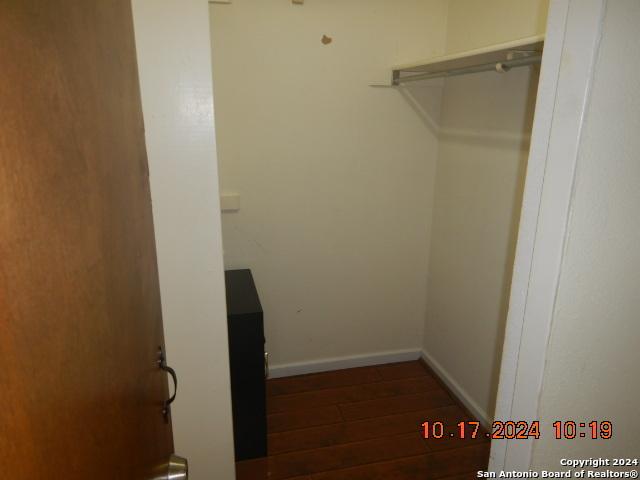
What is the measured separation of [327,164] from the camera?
2.28 m

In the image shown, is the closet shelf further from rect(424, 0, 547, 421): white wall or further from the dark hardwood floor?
the dark hardwood floor

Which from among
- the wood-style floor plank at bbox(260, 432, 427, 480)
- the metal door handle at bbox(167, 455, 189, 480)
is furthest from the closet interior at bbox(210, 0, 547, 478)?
the metal door handle at bbox(167, 455, 189, 480)

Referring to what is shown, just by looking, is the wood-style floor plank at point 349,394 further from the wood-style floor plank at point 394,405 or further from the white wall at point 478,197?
the white wall at point 478,197

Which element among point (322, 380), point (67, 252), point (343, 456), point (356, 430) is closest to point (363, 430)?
point (356, 430)

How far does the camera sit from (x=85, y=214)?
0.46m

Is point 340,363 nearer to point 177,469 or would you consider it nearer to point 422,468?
point 422,468

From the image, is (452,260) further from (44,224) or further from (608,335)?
(44,224)

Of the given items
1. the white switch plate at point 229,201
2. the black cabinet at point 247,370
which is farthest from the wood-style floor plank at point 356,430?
the white switch plate at point 229,201

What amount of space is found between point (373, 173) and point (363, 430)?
141 centimetres

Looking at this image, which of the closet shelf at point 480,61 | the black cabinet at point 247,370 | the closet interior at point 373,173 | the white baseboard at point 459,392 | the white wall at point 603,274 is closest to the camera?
the white wall at point 603,274

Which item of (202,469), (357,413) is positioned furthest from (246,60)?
(357,413)

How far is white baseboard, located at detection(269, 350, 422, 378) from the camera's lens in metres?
2.55

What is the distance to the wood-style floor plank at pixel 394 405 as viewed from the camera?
7.38ft

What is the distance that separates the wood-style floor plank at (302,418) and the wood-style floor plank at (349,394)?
0.13ft
